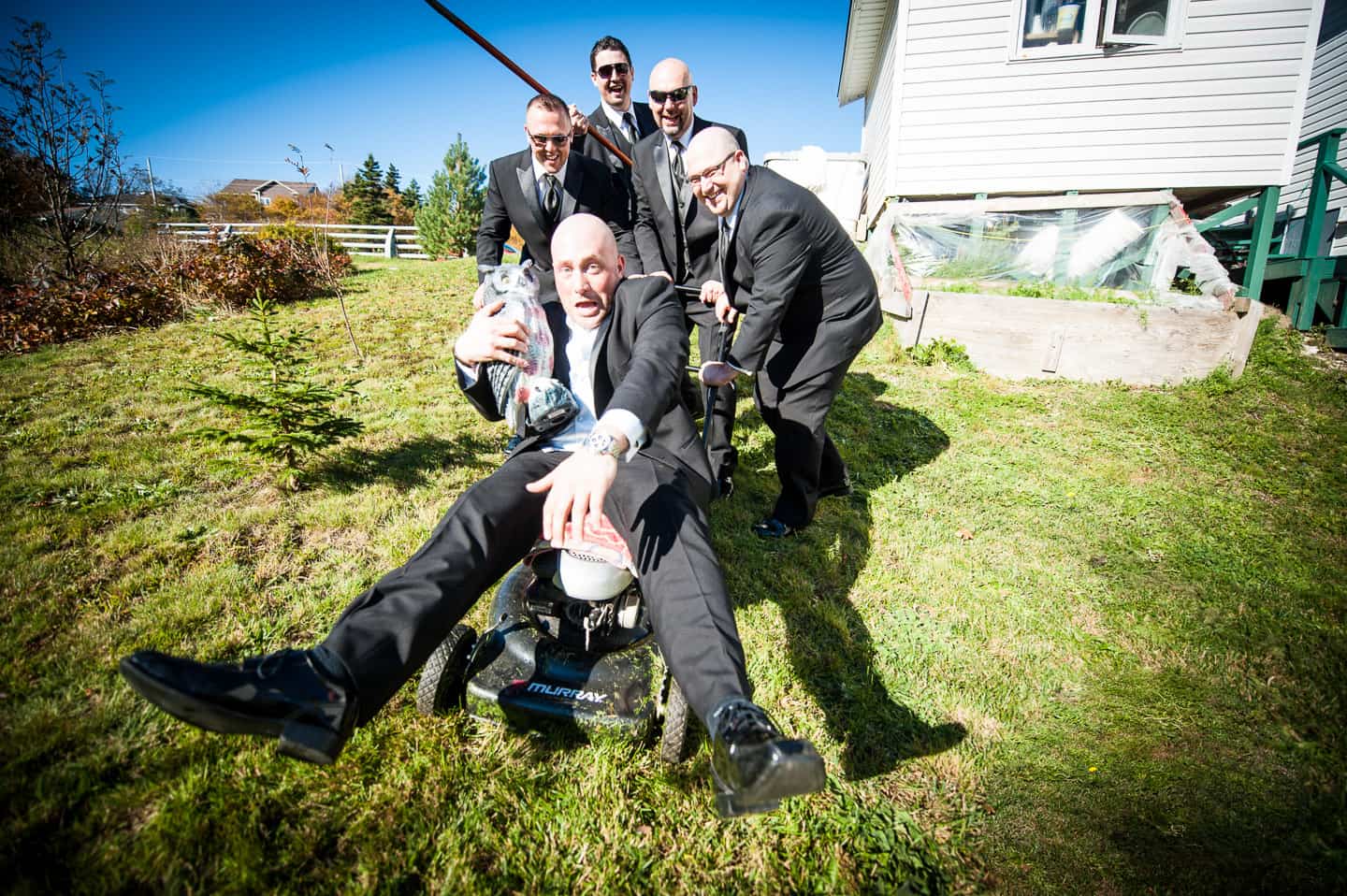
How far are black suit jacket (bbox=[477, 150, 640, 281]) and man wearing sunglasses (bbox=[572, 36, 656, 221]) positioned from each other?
0.36 metres

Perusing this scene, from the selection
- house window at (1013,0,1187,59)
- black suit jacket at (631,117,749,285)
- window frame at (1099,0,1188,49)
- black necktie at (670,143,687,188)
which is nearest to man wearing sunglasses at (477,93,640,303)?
black suit jacket at (631,117,749,285)

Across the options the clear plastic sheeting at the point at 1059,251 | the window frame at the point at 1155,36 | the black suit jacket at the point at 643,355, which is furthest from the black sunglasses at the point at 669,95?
the window frame at the point at 1155,36

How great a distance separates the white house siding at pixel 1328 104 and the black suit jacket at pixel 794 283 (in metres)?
12.6

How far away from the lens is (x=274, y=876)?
1.46 metres

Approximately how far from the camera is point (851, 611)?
2.85 m

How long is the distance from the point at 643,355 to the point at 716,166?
1367 millimetres

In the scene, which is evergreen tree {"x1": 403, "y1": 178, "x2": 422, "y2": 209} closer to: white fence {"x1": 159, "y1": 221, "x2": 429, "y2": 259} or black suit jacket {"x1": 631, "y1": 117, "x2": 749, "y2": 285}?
white fence {"x1": 159, "y1": 221, "x2": 429, "y2": 259}

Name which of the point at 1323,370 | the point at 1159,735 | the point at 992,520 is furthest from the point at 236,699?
the point at 1323,370

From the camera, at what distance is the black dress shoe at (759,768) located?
4.24 feet

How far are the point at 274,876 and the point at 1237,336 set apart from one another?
8.82m

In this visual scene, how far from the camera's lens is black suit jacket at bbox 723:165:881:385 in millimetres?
3002

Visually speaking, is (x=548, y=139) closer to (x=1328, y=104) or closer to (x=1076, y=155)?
(x=1076, y=155)

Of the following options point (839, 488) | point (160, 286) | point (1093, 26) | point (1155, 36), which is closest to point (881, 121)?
point (1093, 26)

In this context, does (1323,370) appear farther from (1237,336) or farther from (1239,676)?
(1239,676)
